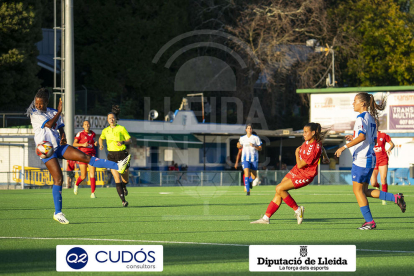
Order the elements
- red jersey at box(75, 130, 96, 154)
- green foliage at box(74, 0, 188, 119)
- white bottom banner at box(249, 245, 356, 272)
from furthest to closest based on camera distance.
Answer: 1. green foliage at box(74, 0, 188, 119)
2. red jersey at box(75, 130, 96, 154)
3. white bottom banner at box(249, 245, 356, 272)

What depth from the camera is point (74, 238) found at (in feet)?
26.4

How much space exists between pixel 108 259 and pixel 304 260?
6.28ft

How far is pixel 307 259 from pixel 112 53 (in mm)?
41656

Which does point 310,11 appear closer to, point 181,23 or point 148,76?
point 181,23

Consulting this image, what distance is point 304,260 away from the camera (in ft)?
19.2

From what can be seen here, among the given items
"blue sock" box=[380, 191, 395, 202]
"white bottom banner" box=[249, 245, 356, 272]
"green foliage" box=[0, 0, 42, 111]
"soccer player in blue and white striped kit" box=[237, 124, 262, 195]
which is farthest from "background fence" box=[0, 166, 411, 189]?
"white bottom banner" box=[249, 245, 356, 272]

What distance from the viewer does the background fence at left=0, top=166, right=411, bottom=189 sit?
28.2m

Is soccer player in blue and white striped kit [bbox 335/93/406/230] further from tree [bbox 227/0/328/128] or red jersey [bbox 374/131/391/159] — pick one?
tree [bbox 227/0/328/128]

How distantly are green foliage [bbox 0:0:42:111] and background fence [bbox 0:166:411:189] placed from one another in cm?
555

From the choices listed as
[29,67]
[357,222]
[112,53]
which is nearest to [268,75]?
[112,53]

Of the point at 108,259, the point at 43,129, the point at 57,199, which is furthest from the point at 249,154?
the point at 108,259

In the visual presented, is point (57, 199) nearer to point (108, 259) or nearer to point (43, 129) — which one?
point (43, 129)

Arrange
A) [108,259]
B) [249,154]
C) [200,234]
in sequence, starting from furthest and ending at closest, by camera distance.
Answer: [249,154]
[200,234]
[108,259]

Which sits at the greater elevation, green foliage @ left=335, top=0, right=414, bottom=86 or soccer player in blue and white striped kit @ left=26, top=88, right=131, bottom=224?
green foliage @ left=335, top=0, right=414, bottom=86
